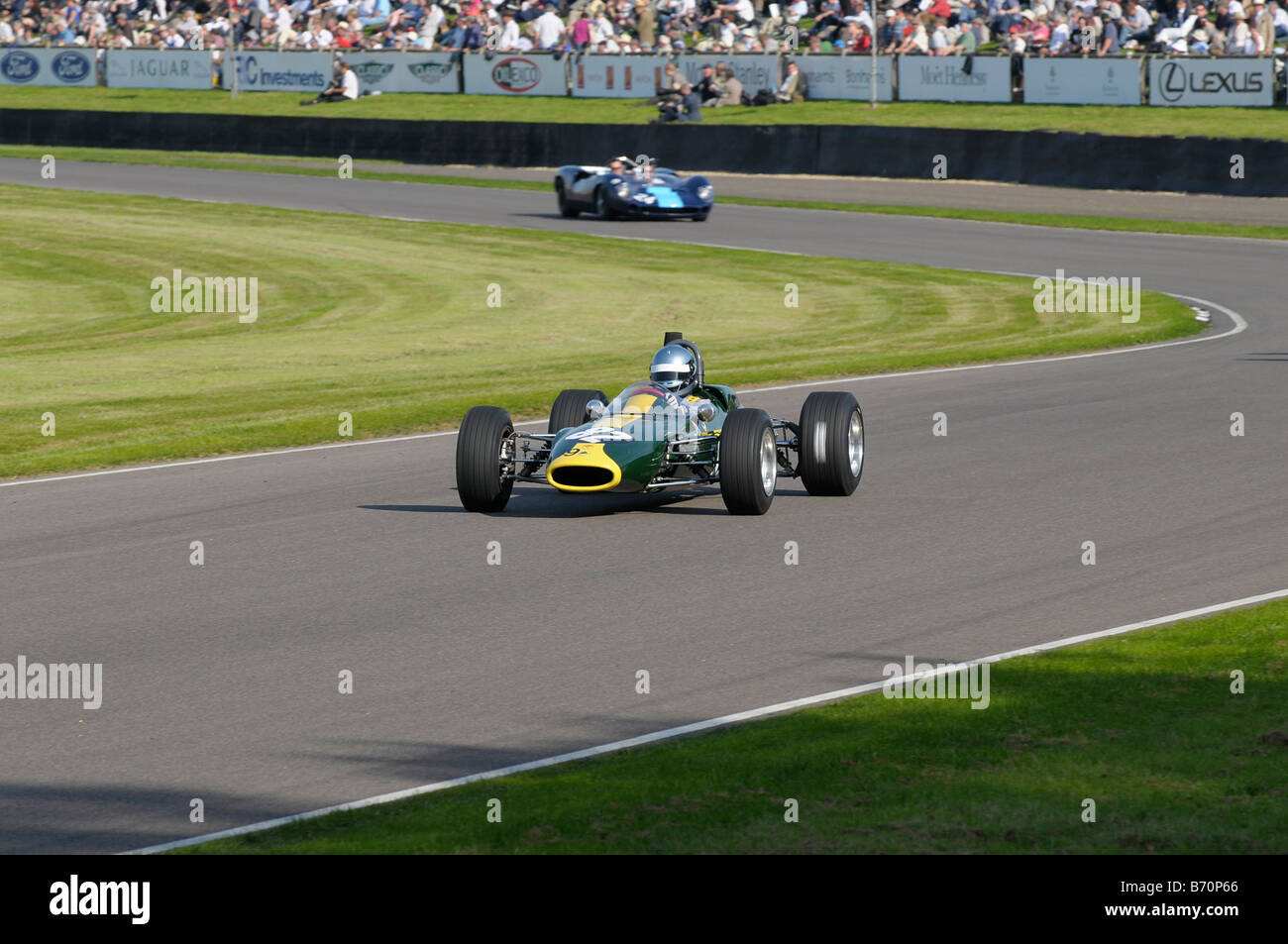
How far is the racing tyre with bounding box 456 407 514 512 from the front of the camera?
39.7 feet

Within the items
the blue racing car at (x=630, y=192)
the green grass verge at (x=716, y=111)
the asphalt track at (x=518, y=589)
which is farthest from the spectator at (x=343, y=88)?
the asphalt track at (x=518, y=589)

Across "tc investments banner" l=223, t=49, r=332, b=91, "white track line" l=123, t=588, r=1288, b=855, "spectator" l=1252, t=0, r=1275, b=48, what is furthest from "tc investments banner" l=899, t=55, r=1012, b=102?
"white track line" l=123, t=588, r=1288, b=855

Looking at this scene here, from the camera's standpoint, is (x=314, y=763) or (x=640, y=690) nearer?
→ (x=314, y=763)

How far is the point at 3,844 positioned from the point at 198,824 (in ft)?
2.05

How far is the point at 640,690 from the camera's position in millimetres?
8070

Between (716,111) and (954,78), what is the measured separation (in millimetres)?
6301

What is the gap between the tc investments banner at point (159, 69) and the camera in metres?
57.3

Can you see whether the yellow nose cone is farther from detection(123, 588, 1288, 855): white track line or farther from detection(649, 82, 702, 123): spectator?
detection(649, 82, 702, 123): spectator

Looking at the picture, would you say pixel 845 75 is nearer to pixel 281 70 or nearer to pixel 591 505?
pixel 281 70

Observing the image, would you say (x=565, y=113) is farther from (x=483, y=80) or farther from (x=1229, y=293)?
(x=1229, y=293)

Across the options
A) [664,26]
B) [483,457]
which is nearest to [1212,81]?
[664,26]

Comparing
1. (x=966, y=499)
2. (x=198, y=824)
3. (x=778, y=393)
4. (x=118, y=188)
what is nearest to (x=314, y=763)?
(x=198, y=824)

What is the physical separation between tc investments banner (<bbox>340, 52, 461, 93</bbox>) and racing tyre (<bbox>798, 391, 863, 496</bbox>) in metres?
41.6
